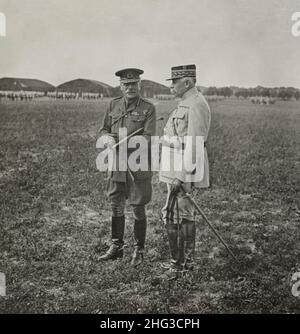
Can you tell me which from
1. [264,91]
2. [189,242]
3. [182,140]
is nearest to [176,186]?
[182,140]

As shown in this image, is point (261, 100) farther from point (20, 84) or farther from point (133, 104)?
point (20, 84)

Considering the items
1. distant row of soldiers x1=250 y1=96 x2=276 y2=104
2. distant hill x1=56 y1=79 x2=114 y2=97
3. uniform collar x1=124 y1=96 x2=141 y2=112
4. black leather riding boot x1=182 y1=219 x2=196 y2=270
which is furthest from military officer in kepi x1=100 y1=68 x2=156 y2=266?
distant row of soldiers x1=250 y1=96 x2=276 y2=104

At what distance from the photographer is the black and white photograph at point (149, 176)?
429cm

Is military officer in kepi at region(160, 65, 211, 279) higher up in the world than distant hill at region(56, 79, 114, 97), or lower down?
lower down

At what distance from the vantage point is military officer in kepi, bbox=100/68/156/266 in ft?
15.4

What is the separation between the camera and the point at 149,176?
4852 mm

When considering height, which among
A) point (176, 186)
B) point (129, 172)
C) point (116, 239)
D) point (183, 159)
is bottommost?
point (116, 239)

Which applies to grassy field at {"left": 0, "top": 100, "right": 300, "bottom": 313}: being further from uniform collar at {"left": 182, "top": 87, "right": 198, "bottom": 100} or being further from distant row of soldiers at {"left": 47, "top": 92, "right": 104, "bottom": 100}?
uniform collar at {"left": 182, "top": 87, "right": 198, "bottom": 100}

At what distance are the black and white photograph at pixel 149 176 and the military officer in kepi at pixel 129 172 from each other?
0.5 inches

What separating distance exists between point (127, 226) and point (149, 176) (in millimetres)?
929

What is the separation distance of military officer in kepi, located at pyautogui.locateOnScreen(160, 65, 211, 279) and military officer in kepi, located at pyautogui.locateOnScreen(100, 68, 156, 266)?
304mm

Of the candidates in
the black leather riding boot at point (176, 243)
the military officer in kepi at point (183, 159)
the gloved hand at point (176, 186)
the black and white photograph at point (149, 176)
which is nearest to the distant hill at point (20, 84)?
the black and white photograph at point (149, 176)

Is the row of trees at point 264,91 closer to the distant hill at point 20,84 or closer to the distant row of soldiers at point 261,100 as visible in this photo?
the distant row of soldiers at point 261,100
